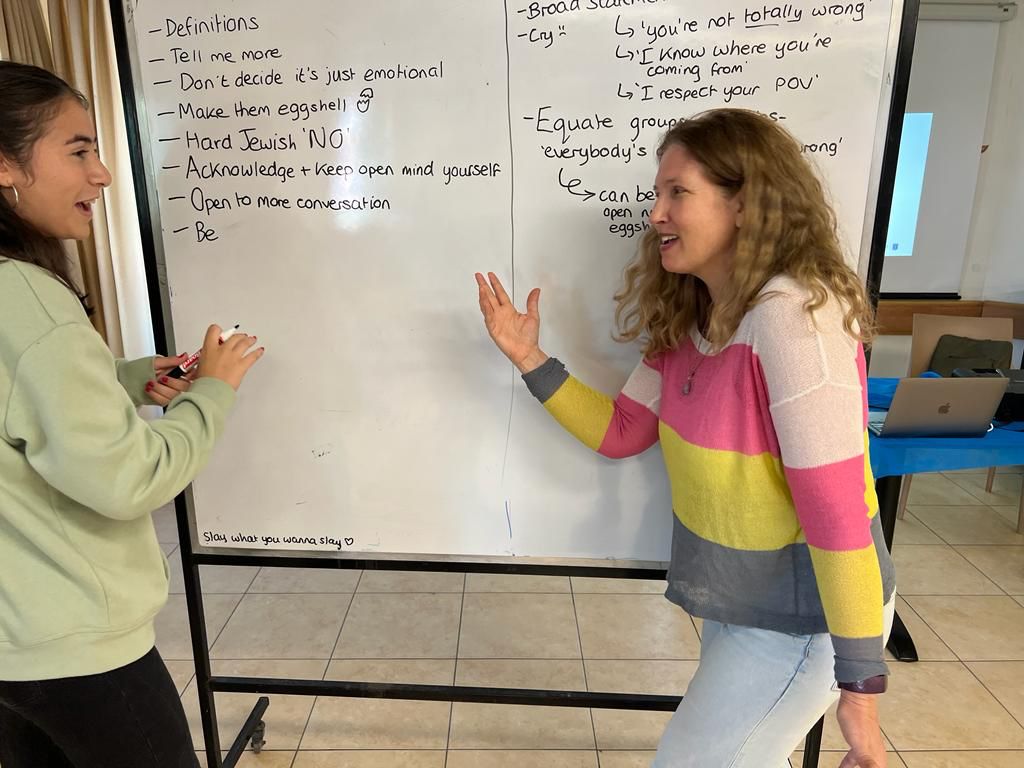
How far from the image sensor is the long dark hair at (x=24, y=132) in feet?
3.05

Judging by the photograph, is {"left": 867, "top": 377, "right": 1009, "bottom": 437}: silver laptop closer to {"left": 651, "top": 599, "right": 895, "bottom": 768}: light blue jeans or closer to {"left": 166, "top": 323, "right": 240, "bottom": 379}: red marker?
{"left": 651, "top": 599, "right": 895, "bottom": 768}: light blue jeans

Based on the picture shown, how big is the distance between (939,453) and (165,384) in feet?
6.82

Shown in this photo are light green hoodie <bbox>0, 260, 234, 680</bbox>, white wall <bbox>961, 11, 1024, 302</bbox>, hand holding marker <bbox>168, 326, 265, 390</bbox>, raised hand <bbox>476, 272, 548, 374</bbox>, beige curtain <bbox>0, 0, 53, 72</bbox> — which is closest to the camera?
light green hoodie <bbox>0, 260, 234, 680</bbox>

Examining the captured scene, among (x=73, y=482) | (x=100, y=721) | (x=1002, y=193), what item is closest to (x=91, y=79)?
(x=73, y=482)

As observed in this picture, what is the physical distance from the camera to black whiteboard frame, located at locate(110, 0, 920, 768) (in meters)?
1.25

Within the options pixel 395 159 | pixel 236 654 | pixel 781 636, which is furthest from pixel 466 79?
pixel 236 654

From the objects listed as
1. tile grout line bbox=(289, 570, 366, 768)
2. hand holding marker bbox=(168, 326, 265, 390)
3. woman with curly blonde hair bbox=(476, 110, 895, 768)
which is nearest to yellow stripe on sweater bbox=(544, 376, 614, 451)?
woman with curly blonde hair bbox=(476, 110, 895, 768)

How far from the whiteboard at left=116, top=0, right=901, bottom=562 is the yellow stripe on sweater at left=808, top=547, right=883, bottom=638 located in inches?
Result: 20.5

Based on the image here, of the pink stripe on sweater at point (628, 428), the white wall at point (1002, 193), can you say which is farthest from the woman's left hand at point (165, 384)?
the white wall at point (1002, 193)

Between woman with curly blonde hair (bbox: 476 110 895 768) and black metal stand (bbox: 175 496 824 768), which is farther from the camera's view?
black metal stand (bbox: 175 496 824 768)

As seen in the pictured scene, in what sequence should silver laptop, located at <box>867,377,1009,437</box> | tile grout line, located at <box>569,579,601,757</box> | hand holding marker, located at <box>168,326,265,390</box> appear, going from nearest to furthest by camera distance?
hand holding marker, located at <box>168,326,265,390</box>
tile grout line, located at <box>569,579,601,757</box>
silver laptop, located at <box>867,377,1009,437</box>

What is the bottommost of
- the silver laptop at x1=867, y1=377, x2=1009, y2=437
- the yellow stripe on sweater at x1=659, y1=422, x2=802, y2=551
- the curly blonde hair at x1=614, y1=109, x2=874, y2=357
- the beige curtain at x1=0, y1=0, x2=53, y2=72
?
the silver laptop at x1=867, y1=377, x2=1009, y2=437

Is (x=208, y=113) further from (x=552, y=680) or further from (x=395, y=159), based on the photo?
(x=552, y=680)

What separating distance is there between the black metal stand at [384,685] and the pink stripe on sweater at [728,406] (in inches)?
19.8
